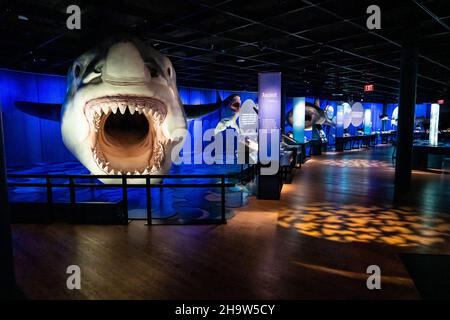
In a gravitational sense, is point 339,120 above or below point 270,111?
above

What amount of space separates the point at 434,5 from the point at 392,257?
6.01 metres

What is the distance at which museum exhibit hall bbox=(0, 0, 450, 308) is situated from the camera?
366 cm

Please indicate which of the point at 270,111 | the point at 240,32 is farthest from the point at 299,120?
the point at 270,111

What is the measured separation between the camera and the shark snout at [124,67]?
4.28 m

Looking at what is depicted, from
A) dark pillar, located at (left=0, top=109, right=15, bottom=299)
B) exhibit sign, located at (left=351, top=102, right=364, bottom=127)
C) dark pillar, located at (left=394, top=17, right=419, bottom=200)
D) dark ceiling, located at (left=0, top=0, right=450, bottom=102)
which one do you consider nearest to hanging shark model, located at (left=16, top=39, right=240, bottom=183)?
dark pillar, located at (left=0, top=109, right=15, bottom=299)

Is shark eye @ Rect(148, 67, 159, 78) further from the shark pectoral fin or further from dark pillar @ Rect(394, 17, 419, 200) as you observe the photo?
dark pillar @ Rect(394, 17, 419, 200)

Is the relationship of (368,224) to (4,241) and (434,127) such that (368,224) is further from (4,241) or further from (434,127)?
(434,127)

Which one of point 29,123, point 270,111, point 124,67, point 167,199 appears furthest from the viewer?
point 29,123

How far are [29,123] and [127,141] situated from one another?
10602 millimetres

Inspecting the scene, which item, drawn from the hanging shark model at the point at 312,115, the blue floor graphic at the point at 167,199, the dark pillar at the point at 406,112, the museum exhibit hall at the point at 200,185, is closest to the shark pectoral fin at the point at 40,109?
the museum exhibit hall at the point at 200,185

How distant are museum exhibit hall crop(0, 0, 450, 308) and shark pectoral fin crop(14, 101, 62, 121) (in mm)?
41

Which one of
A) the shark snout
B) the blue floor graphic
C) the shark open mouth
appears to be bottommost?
the blue floor graphic

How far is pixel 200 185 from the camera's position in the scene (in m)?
6.00

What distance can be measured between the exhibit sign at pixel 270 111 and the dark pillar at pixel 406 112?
Answer: 409 centimetres
